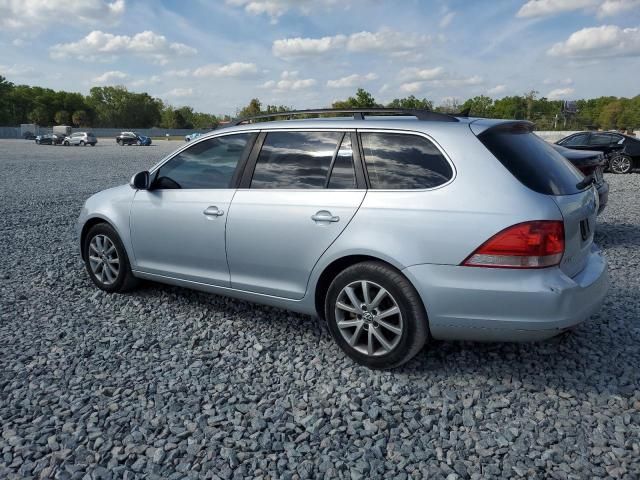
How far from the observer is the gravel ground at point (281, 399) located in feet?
8.57

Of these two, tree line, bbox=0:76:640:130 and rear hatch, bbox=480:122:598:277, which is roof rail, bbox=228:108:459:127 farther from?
tree line, bbox=0:76:640:130

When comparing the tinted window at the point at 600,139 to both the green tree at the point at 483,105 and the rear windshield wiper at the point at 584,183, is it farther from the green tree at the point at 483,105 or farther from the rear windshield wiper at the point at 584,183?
the green tree at the point at 483,105

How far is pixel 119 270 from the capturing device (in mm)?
4930

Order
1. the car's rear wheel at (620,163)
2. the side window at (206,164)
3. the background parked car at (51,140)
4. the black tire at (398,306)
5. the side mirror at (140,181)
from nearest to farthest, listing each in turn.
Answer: the black tire at (398,306)
the side window at (206,164)
the side mirror at (140,181)
the car's rear wheel at (620,163)
the background parked car at (51,140)

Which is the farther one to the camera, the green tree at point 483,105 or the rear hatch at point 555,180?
the green tree at point 483,105

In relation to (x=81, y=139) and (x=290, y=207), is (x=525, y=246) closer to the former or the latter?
(x=290, y=207)

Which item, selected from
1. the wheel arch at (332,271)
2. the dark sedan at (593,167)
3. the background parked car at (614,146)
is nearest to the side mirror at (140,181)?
the wheel arch at (332,271)

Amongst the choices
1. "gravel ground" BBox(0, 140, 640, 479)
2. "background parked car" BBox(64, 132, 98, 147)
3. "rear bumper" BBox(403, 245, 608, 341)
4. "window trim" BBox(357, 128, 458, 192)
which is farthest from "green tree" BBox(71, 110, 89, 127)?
"rear bumper" BBox(403, 245, 608, 341)

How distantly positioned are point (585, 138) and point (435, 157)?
16.6m

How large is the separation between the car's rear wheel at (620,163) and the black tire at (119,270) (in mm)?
17503

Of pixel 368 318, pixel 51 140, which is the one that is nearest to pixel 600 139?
pixel 368 318

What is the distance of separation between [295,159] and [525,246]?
1.75m

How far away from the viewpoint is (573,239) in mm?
3146

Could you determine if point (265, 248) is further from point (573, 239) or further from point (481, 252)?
point (573, 239)
